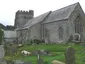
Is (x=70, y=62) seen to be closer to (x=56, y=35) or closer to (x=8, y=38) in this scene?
(x=56, y=35)

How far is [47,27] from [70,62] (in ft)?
183

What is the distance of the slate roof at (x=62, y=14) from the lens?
201 ft

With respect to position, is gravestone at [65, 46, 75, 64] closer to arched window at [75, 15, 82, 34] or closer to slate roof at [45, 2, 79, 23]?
slate roof at [45, 2, 79, 23]

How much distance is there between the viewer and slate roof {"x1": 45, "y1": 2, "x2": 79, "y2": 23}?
201ft

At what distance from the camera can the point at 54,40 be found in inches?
2628

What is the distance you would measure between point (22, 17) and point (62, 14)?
37312 mm

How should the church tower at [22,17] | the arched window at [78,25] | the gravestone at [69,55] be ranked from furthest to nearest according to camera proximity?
the church tower at [22,17]
the arched window at [78,25]
the gravestone at [69,55]

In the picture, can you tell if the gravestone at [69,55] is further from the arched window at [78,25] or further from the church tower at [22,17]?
the church tower at [22,17]

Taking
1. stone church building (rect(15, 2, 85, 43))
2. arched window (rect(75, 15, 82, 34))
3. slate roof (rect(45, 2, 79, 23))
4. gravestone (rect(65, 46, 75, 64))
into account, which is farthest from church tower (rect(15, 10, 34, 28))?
gravestone (rect(65, 46, 75, 64))

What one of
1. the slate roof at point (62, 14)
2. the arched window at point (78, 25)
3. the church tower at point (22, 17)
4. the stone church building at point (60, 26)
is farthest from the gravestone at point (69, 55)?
the church tower at point (22, 17)

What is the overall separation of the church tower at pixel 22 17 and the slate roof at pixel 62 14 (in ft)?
88.4

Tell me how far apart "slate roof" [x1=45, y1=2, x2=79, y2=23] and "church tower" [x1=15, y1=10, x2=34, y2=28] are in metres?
26.9

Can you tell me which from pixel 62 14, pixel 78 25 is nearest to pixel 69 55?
pixel 78 25

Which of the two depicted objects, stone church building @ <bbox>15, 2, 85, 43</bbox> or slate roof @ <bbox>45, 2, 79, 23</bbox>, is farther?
slate roof @ <bbox>45, 2, 79, 23</bbox>
